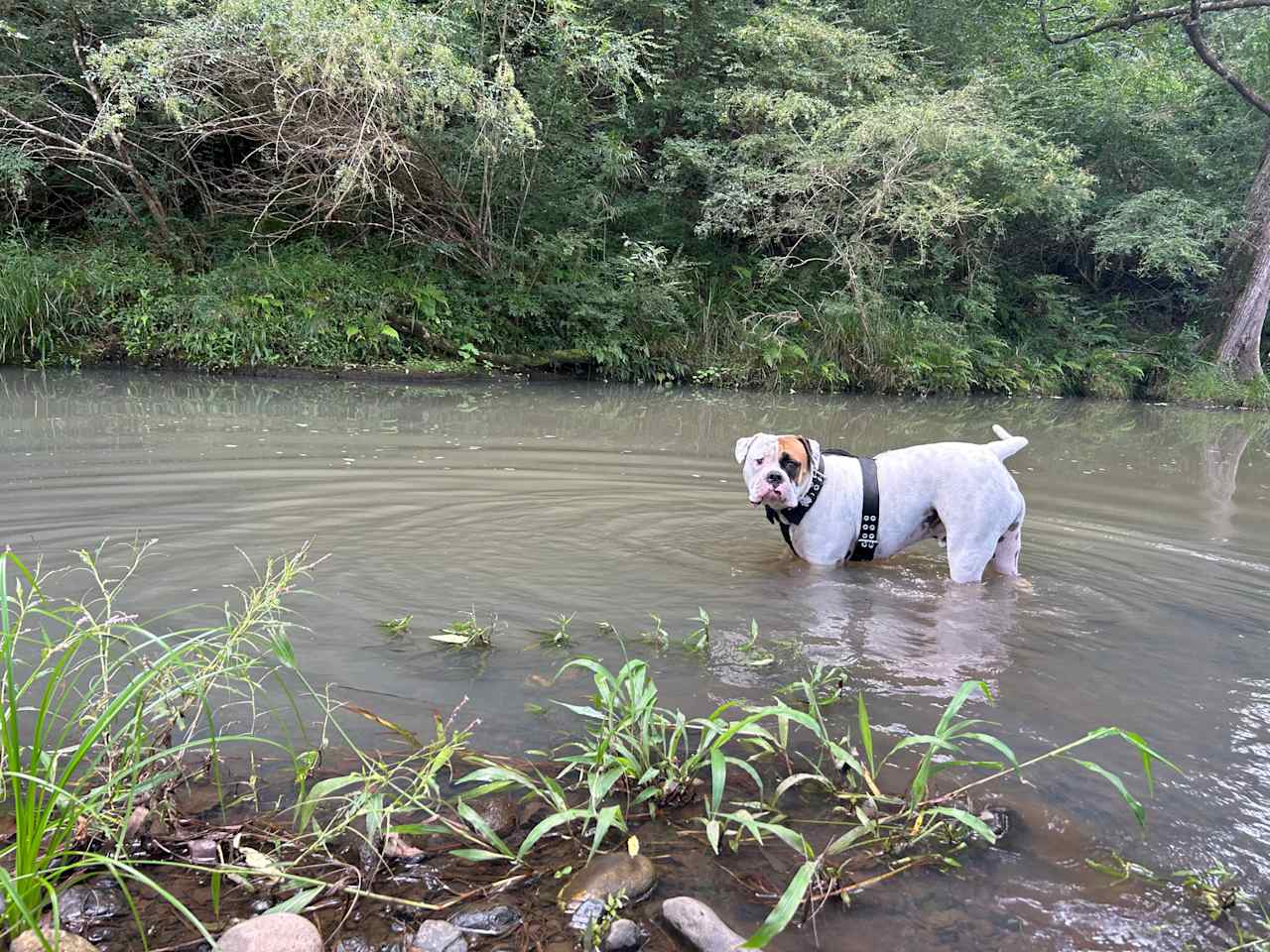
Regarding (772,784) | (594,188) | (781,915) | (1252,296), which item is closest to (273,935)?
(781,915)

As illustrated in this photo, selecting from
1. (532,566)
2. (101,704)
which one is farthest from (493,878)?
(532,566)

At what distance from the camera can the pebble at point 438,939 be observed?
2.01 m

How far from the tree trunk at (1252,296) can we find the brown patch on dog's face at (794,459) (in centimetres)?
2159

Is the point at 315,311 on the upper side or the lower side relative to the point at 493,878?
upper

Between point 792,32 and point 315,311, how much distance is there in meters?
10.5

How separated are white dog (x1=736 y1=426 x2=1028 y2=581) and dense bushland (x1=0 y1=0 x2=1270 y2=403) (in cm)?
1022

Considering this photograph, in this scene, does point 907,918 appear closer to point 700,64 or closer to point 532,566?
point 532,566

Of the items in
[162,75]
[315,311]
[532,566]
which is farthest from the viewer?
[315,311]

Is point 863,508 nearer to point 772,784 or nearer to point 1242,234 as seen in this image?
point 772,784

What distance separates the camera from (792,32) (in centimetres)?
1691

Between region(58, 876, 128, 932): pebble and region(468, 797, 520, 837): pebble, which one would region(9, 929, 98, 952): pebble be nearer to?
region(58, 876, 128, 932): pebble

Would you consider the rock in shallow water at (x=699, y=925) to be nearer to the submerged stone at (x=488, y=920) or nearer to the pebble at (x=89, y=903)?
the submerged stone at (x=488, y=920)

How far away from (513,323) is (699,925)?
15.9 m

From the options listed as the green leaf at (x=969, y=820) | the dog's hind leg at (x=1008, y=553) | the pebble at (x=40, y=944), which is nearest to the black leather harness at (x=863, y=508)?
the dog's hind leg at (x=1008, y=553)
